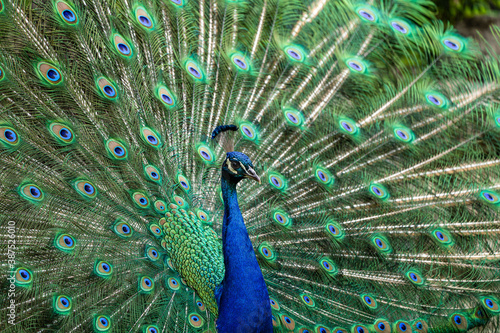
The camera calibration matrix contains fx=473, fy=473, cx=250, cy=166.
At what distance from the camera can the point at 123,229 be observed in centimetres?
196

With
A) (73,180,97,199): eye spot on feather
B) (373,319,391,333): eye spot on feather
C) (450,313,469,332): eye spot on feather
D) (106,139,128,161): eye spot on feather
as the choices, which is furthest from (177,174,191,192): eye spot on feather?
(450,313,469,332): eye spot on feather

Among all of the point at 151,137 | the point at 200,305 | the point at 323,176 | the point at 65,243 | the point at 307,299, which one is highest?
the point at 323,176

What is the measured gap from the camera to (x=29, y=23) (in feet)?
5.74

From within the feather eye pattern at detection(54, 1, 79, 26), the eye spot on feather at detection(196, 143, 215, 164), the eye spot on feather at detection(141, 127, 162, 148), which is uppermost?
the feather eye pattern at detection(54, 1, 79, 26)

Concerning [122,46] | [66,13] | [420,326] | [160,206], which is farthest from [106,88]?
[420,326]

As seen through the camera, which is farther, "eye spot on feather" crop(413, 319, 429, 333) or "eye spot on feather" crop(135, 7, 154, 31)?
"eye spot on feather" crop(413, 319, 429, 333)

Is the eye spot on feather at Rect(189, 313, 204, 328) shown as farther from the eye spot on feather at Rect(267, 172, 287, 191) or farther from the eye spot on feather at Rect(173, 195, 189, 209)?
the eye spot on feather at Rect(267, 172, 287, 191)

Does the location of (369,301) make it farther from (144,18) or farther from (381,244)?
(144,18)

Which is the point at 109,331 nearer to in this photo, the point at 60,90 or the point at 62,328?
the point at 62,328

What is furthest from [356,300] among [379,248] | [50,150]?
[50,150]

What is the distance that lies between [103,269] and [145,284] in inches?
7.3

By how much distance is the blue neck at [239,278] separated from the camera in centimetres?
170

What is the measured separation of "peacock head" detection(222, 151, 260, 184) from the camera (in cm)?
158

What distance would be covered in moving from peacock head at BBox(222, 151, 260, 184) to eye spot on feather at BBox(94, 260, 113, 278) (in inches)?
24.8
